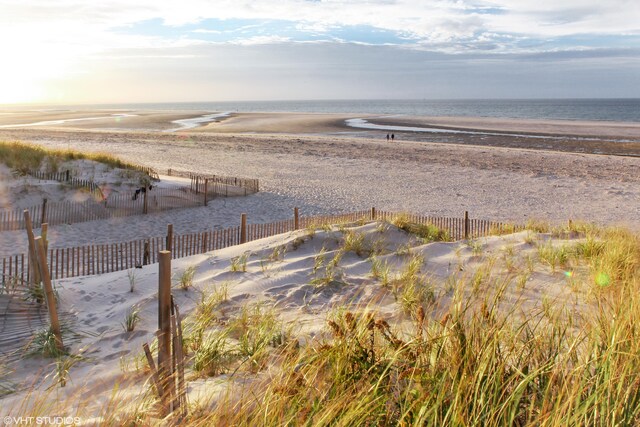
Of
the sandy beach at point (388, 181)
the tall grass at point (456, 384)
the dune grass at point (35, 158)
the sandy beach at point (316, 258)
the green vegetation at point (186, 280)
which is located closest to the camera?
the tall grass at point (456, 384)

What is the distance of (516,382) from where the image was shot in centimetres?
309

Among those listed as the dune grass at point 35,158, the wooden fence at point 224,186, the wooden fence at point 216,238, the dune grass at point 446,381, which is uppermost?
the dune grass at point 35,158

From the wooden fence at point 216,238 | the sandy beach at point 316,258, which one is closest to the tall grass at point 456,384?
the sandy beach at point 316,258

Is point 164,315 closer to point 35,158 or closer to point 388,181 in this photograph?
point 35,158

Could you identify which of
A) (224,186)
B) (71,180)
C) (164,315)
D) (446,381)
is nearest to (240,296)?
(164,315)

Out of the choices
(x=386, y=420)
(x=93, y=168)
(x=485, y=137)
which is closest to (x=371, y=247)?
(x=386, y=420)

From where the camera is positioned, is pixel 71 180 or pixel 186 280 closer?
pixel 186 280

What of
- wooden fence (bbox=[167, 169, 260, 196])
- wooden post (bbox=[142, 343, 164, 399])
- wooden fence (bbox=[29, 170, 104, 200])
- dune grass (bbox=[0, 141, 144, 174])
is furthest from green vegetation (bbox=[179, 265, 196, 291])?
dune grass (bbox=[0, 141, 144, 174])

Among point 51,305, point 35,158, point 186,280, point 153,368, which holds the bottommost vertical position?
point 186,280

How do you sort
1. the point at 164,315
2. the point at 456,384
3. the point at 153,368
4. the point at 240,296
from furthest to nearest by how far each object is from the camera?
1. the point at 240,296
2. the point at 164,315
3. the point at 153,368
4. the point at 456,384

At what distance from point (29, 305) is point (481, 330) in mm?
5823

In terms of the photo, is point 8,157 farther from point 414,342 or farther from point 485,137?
point 485,137

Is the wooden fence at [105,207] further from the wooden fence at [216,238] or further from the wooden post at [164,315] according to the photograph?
the wooden post at [164,315]

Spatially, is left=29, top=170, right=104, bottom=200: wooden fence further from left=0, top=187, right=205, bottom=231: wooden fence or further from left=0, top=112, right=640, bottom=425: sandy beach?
left=0, top=112, right=640, bottom=425: sandy beach
